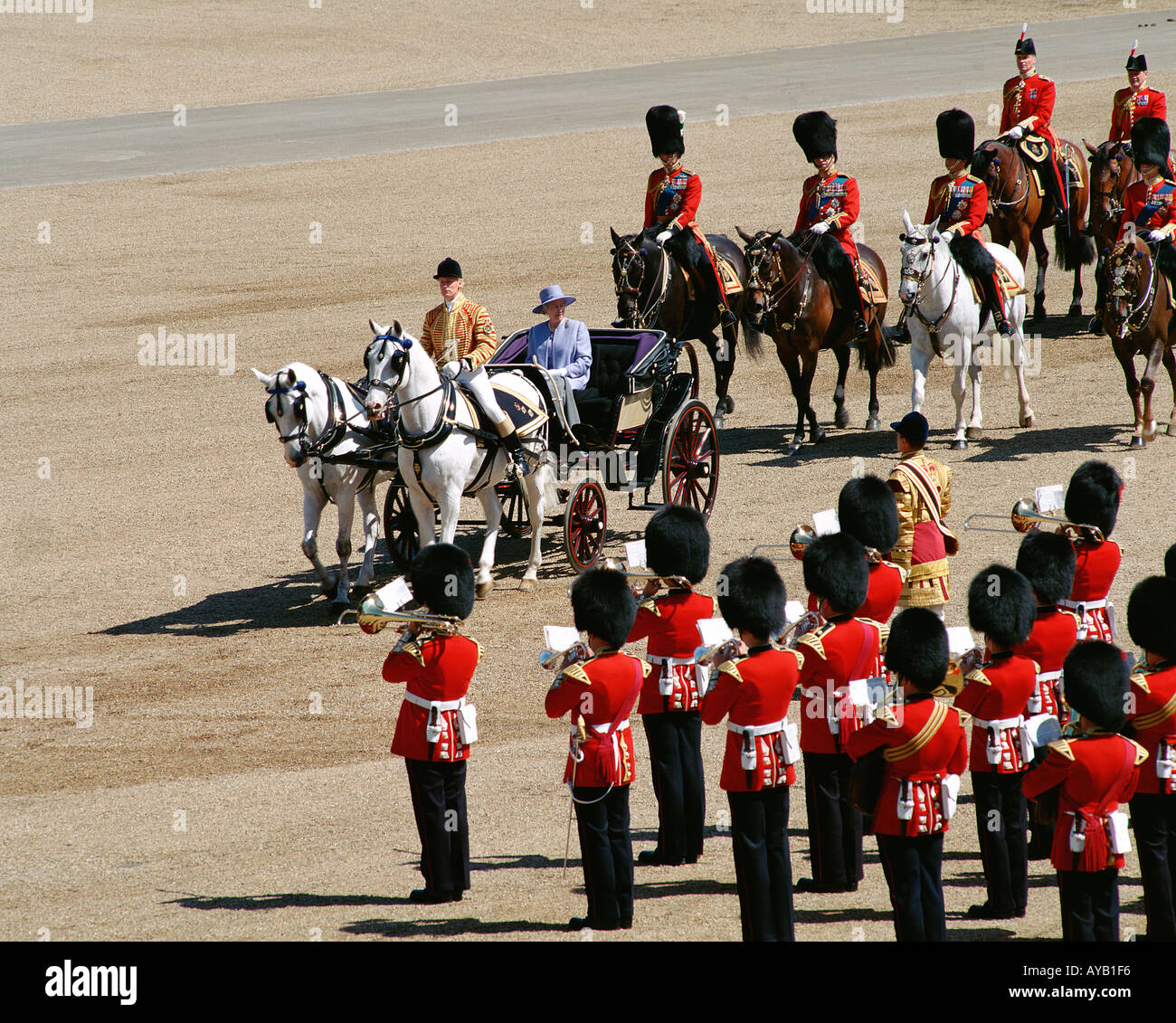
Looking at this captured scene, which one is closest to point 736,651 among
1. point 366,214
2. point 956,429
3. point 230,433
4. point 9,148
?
point 956,429

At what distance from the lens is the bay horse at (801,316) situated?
48.9 ft

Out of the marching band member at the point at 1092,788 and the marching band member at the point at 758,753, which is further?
the marching band member at the point at 758,753

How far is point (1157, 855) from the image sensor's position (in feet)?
22.0

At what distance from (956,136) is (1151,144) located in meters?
1.98

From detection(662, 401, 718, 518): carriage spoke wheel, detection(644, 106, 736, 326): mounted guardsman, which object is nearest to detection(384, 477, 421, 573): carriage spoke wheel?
detection(662, 401, 718, 518): carriage spoke wheel

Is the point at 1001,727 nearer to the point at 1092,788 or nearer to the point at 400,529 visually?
the point at 1092,788

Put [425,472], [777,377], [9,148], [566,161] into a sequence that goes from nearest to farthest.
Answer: [425,472] < [777,377] < [566,161] < [9,148]

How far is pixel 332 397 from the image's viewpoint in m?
11.6

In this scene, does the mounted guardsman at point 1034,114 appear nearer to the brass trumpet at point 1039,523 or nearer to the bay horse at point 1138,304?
the bay horse at point 1138,304

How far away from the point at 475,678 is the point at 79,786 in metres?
2.67

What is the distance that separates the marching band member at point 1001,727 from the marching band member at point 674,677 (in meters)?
1.31

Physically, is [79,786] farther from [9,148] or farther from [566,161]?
[9,148]

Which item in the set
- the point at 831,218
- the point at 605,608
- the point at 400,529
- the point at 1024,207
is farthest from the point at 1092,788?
the point at 1024,207

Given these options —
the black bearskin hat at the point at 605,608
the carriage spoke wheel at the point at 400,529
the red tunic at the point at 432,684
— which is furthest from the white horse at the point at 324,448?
the black bearskin hat at the point at 605,608
